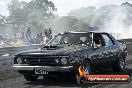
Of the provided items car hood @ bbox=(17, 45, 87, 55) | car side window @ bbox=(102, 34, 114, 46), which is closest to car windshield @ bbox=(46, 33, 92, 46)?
car hood @ bbox=(17, 45, 87, 55)

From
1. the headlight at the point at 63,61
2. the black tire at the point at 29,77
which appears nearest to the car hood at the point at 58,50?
the headlight at the point at 63,61

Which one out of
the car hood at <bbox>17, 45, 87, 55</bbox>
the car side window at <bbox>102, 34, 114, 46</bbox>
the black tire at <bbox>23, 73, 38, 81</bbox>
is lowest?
the black tire at <bbox>23, 73, 38, 81</bbox>

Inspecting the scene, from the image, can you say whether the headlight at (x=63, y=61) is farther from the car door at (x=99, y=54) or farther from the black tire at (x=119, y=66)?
the black tire at (x=119, y=66)

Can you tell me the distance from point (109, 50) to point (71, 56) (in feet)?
8.15

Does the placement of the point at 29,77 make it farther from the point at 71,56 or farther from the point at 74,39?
the point at 74,39

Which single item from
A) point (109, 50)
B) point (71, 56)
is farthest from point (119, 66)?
point (71, 56)

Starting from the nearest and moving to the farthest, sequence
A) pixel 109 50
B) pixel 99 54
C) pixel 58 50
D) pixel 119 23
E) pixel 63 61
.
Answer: pixel 63 61 → pixel 58 50 → pixel 99 54 → pixel 109 50 → pixel 119 23

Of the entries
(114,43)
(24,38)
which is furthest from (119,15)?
(114,43)

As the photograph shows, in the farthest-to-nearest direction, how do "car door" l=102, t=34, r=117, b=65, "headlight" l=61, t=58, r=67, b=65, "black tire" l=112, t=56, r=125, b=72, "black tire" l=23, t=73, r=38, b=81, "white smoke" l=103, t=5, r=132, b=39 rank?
"white smoke" l=103, t=5, r=132, b=39
"black tire" l=112, t=56, r=125, b=72
"car door" l=102, t=34, r=117, b=65
"black tire" l=23, t=73, r=38, b=81
"headlight" l=61, t=58, r=67, b=65

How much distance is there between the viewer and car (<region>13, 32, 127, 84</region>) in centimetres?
847

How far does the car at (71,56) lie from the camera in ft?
27.8

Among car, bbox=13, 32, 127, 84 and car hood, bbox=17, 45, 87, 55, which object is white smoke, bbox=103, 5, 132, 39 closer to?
car, bbox=13, 32, 127, 84

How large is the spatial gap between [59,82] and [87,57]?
99 centimetres

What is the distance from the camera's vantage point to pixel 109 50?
10703 millimetres
